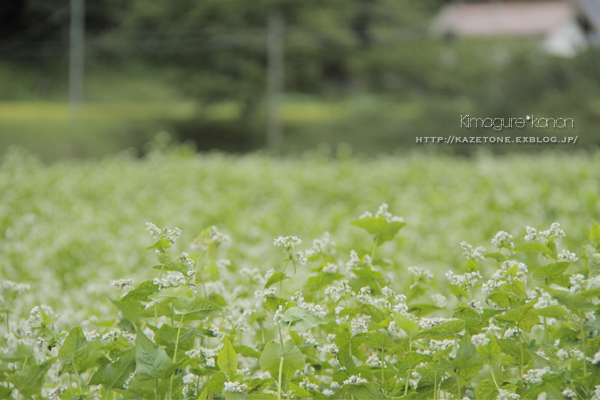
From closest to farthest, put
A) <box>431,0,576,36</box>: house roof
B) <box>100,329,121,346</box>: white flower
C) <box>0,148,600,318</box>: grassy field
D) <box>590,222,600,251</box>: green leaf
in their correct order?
<box>590,222,600,251</box>: green leaf < <box>100,329,121,346</box>: white flower < <box>0,148,600,318</box>: grassy field < <box>431,0,576,36</box>: house roof

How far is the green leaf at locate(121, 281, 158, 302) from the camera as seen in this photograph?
2.36 feet

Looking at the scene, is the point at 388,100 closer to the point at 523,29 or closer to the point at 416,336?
the point at 523,29

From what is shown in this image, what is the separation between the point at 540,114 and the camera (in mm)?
7809

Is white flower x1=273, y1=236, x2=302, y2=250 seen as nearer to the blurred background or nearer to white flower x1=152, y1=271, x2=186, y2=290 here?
white flower x1=152, y1=271, x2=186, y2=290

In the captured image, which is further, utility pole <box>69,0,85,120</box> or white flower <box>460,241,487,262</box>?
utility pole <box>69,0,85,120</box>

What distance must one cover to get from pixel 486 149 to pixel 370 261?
7.52 metres

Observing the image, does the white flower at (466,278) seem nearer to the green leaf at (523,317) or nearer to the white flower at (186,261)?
the green leaf at (523,317)

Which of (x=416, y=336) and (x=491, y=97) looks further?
(x=491, y=97)

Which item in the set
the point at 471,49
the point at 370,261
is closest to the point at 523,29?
the point at 471,49

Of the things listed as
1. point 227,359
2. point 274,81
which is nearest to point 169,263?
point 227,359

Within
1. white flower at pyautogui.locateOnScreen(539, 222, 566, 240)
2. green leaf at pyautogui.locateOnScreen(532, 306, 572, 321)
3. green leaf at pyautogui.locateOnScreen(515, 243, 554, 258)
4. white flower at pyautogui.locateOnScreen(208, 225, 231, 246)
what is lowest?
white flower at pyautogui.locateOnScreen(208, 225, 231, 246)

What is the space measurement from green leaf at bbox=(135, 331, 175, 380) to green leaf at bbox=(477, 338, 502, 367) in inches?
14.8

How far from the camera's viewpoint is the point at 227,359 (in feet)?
2.33

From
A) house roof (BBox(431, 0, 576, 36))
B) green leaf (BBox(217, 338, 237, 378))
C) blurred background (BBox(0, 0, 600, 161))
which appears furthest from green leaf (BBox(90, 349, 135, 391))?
house roof (BBox(431, 0, 576, 36))
